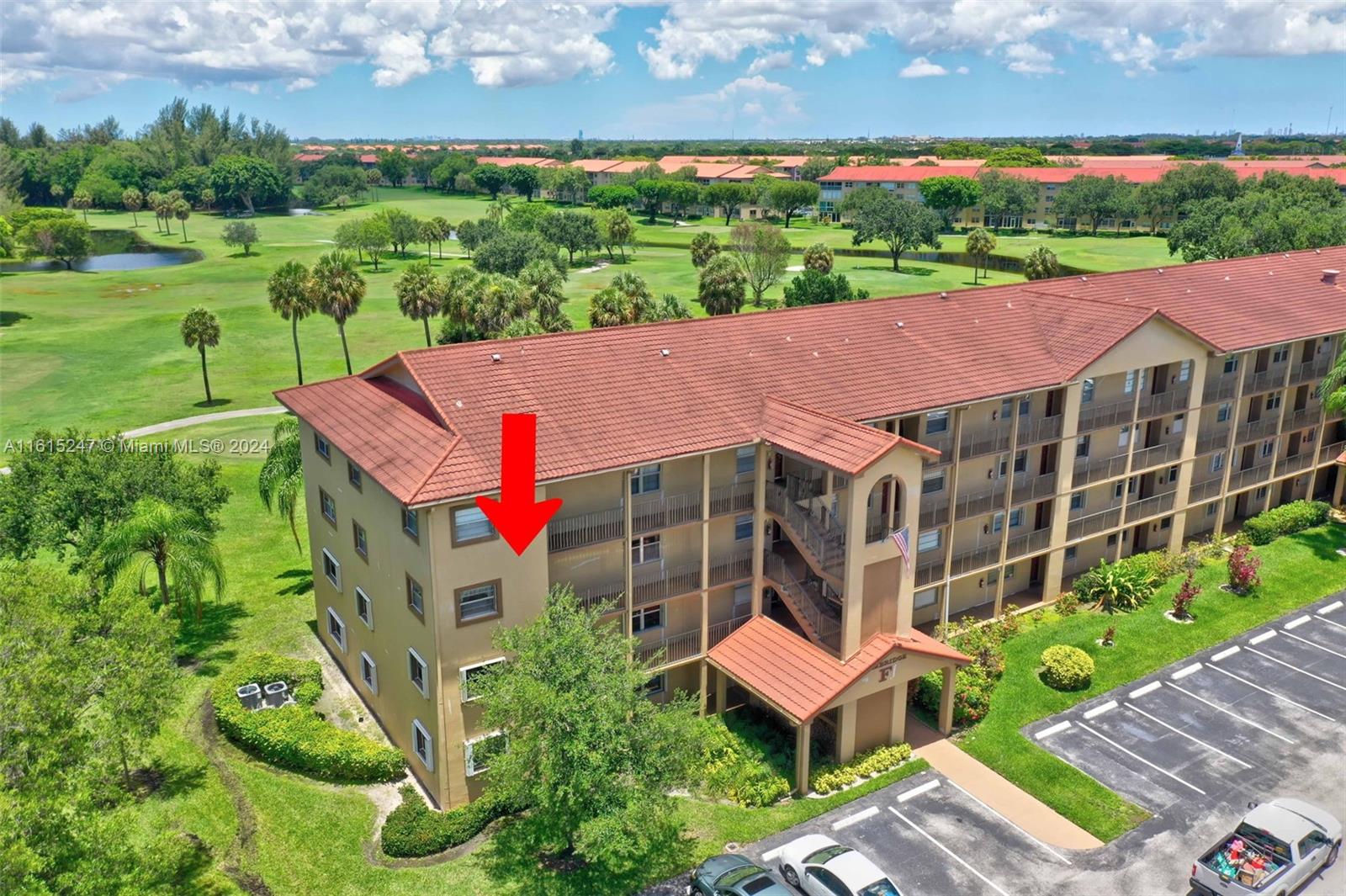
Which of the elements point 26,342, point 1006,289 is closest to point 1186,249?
point 1006,289

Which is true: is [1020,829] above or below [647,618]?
below

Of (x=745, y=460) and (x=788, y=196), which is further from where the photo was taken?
(x=788, y=196)

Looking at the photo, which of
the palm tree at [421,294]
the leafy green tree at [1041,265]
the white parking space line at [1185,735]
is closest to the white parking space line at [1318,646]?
the white parking space line at [1185,735]

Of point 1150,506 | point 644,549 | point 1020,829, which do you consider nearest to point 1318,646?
point 1150,506

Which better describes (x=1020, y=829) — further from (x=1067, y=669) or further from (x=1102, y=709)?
(x=1067, y=669)

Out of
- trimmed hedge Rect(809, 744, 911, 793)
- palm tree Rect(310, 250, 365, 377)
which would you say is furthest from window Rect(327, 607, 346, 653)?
palm tree Rect(310, 250, 365, 377)

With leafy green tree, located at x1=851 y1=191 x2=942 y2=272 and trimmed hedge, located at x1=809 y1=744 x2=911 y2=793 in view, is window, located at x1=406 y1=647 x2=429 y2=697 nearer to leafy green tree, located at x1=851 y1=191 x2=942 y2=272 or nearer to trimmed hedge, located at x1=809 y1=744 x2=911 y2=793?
trimmed hedge, located at x1=809 y1=744 x2=911 y2=793

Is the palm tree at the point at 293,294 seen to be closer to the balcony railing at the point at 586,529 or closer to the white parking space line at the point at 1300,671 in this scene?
the balcony railing at the point at 586,529

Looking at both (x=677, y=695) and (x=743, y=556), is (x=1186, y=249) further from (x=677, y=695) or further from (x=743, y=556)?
(x=677, y=695)
